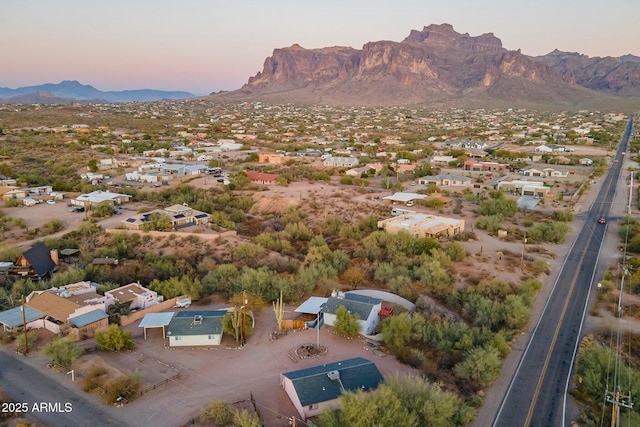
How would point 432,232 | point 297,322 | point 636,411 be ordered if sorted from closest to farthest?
point 636,411 < point 297,322 < point 432,232

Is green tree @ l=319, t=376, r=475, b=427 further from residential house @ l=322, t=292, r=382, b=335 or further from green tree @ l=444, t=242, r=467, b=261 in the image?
green tree @ l=444, t=242, r=467, b=261

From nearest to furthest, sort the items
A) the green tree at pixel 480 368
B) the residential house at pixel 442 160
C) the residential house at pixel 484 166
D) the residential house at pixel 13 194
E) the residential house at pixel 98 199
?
the green tree at pixel 480 368 → the residential house at pixel 98 199 → the residential house at pixel 13 194 → the residential house at pixel 484 166 → the residential house at pixel 442 160

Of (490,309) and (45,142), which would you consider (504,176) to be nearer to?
(490,309)

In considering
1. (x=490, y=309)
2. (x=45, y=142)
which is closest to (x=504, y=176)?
(x=490, y=309)

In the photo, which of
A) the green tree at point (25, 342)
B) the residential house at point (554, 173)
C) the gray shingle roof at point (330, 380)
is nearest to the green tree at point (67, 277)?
the green tree at point (25, 342)

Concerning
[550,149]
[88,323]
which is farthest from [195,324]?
[550,149]

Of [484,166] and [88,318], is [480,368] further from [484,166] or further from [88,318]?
[484,166]

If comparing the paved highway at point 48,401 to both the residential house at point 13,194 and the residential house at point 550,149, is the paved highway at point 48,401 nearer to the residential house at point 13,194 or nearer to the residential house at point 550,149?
the residential house at point 13,194
